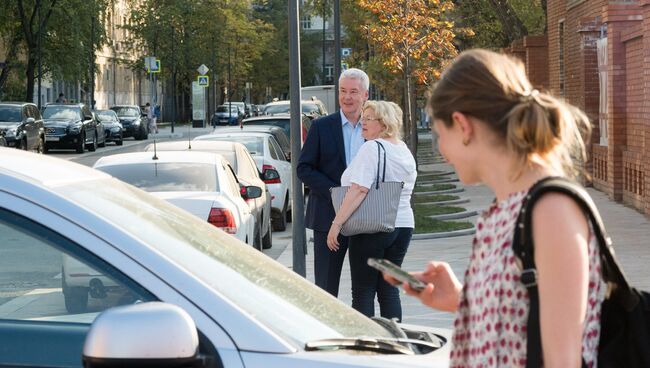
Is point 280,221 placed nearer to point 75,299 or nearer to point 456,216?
point 456,216

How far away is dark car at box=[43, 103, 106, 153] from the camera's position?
46.0 metres

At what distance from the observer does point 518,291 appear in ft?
9.68

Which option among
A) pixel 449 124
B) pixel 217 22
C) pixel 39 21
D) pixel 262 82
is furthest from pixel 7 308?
pixel 262 82

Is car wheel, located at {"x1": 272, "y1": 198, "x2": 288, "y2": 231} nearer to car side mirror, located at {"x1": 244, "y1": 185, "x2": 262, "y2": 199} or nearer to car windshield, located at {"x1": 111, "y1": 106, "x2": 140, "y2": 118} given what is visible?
car side mirror, located at {"x1": 244, "y1": 185, "x2": 262, "y2": 199}

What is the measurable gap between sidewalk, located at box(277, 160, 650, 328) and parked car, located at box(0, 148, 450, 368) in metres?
6.83

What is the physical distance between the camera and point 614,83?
22.0 metres

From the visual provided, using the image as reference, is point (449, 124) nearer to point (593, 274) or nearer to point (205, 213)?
point (593, 274)

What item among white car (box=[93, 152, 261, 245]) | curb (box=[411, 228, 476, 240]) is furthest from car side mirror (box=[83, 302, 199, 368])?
curb (box=[411, 228, 476, 240])

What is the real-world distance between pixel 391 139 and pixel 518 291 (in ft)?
17.5

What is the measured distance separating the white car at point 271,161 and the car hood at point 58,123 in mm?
26951

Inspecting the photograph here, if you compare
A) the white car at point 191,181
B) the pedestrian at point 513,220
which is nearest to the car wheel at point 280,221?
the white car at point 191,181

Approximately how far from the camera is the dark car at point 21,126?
3766 centimetres

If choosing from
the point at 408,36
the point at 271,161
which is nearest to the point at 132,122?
the point at 408,36

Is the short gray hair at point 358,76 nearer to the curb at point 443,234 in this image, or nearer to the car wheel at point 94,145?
A: the curb at point 443,234
